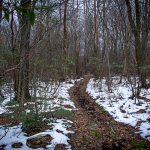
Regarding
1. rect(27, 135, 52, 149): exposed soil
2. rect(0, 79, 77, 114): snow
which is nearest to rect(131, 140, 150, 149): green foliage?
rect(27, 135, 52, 149): exposed soil

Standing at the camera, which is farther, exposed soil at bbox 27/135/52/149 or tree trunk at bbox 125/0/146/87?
tree trunk at bbox 125/0/146/87

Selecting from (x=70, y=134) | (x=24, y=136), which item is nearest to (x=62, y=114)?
(x=70, y=134)

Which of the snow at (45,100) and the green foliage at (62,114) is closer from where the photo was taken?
the snow at (45,100)

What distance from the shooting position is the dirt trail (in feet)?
25.8

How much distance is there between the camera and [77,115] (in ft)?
37.4

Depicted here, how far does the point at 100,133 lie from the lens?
900 centimetres

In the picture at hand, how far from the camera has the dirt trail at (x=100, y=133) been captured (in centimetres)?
785

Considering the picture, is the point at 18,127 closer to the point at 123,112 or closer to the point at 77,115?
the point at 77,115

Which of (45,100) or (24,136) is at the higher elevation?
(45,100)

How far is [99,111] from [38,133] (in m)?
4.28

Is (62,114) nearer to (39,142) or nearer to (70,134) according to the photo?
(70,134)

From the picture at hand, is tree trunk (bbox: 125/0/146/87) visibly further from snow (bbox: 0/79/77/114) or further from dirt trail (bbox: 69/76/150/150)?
dirt trail (bbox: 69/76/150/150)

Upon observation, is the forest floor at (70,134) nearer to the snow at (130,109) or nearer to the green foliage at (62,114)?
the green foliage at (62,114)

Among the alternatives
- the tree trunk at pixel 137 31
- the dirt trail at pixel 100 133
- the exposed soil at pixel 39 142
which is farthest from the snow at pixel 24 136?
the tree trunk at pixel 137 31
